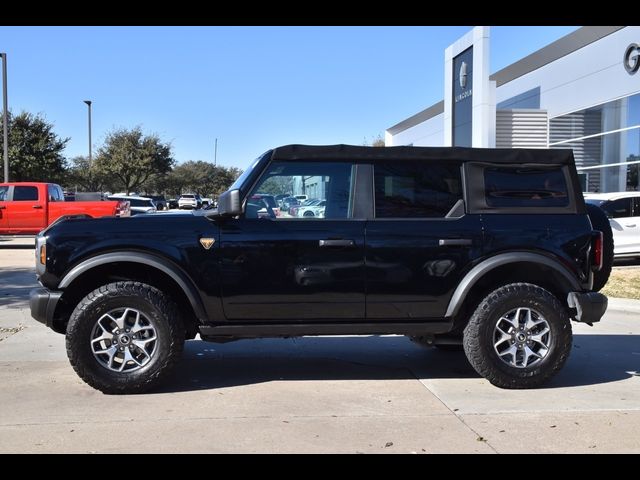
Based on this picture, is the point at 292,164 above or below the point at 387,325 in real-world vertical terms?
above

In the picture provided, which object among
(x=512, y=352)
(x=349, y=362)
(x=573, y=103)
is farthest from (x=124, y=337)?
(x=573, y=103)

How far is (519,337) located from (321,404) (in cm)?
179

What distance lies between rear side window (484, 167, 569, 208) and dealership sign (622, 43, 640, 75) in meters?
15.7

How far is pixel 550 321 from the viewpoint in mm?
5176

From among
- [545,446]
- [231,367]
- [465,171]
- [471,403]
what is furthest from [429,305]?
[231,367]

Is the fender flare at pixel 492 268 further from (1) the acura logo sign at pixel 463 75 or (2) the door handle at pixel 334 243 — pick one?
(1) the acura logo sign at pixel 463 75

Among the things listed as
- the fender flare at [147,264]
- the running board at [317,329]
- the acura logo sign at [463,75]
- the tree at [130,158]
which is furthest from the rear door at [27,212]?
the tree at [130,158]

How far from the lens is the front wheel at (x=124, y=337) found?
4.91 metres

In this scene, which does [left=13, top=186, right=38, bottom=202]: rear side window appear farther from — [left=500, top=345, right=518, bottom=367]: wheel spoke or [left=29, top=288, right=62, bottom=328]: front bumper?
[left=500, top=345, right=518, bottom=367]: wheel spoke

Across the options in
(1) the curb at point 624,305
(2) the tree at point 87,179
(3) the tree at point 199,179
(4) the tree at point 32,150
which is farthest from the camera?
(3) the tree at point 199,179

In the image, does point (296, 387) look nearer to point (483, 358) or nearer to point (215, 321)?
point (215, 321)

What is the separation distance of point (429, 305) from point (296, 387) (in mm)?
1347

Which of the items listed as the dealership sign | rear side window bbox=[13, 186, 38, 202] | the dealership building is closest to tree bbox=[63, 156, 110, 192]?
rear side window bbox=[13, 186, 38, 202]
